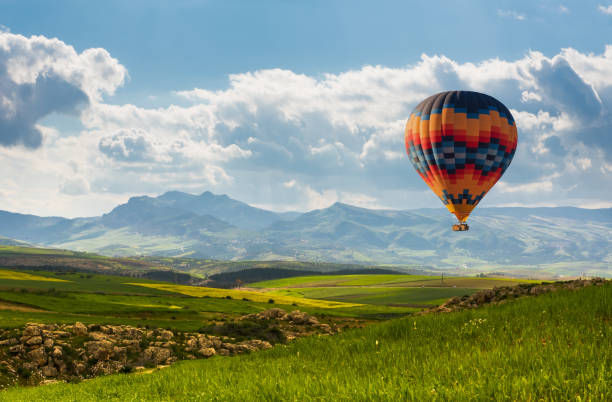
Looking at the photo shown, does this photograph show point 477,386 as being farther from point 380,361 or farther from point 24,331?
point 24,331

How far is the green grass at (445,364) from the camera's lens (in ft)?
26.2

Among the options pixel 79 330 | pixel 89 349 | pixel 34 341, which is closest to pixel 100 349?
pixel 89 349

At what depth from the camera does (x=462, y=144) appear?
81688 millimetres

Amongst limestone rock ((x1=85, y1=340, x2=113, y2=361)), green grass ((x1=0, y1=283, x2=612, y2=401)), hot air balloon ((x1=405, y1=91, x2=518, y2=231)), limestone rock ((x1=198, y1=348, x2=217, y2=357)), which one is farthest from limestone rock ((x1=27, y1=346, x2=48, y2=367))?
hot air balloon ((x1=405, y1=91, x2=518, y2=231))

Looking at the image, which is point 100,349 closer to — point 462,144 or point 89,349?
point 89,349

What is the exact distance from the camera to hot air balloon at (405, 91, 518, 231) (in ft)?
269

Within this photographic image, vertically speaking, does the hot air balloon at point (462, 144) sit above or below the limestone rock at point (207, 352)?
above

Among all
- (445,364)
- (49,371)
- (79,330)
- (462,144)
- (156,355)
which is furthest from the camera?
(462,144)

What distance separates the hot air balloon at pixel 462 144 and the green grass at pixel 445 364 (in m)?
64.5

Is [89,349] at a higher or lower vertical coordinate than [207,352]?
higher

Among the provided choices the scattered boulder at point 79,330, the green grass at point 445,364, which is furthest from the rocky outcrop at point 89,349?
the green grass at point 445,364

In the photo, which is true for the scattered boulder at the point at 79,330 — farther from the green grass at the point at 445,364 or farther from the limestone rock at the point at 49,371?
the green grass at the point at 445,364

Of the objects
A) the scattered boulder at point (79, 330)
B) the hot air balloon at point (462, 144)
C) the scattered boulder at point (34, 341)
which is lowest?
the scattered boulder at point (79, 330)

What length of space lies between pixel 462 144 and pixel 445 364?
251 ft
